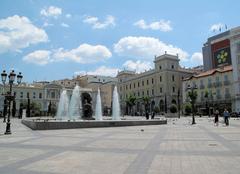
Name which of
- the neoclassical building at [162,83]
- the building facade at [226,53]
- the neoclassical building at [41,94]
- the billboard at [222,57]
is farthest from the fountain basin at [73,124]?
the neoclassical building at [41,94]

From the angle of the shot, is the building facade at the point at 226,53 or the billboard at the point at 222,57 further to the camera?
the billboard at the point at 222,57

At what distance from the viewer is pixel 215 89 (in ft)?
214

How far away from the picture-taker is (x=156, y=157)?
899 centimetres

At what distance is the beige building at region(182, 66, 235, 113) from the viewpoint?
61406 millimetres

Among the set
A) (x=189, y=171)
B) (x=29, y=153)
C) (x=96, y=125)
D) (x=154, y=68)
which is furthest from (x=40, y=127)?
(x=154, y=68)

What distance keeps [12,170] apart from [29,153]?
2.86 m

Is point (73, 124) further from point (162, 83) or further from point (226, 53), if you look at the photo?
point (226, 53)

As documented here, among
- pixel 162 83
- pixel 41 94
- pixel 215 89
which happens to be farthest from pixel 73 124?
pixel 41 94

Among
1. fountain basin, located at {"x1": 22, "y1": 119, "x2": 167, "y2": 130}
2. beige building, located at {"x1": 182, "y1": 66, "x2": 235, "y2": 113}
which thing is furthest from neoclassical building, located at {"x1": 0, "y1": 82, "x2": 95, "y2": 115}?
fountain basin, located at {"x1": 22, "y1": 119, "x2": 167, "y2": 130}

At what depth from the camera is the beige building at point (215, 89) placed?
6141 centimetres

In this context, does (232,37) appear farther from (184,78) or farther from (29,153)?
(29,153)

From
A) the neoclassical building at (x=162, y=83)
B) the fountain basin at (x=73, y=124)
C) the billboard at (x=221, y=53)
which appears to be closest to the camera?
the fountain basin at (x=73, y=124)

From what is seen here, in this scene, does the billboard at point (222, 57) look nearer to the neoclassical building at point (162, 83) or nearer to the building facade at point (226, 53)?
the building facade at point (226, 53)

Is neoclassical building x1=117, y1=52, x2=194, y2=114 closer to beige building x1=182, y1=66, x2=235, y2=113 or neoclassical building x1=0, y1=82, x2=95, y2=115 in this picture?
beige building x1=182, y1=66, x2=235, y2=113
